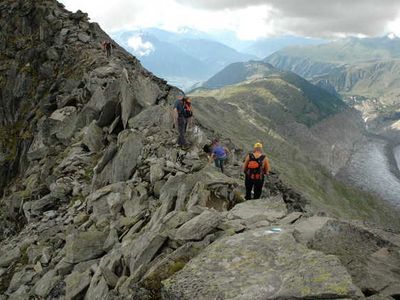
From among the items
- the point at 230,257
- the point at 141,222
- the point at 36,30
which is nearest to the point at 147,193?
the point at 141,222

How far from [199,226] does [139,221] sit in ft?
17.5

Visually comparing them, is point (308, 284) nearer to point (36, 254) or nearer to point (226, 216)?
point (226, 216)

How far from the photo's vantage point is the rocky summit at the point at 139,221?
10.8 metres

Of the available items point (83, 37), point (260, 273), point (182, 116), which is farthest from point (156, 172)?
point (83, 37)

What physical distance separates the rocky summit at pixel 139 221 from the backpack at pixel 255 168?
3.56ft

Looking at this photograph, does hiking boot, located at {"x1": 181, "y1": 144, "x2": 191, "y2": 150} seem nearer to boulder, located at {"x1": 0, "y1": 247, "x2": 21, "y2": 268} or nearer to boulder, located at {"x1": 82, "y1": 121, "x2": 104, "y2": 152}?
boulder, located at {"x1": 82, "y1": 121, "x2": 104, "y2": 152}

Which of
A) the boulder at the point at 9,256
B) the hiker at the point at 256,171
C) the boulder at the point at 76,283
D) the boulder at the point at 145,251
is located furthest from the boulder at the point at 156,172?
the boulder at the point at 9,256

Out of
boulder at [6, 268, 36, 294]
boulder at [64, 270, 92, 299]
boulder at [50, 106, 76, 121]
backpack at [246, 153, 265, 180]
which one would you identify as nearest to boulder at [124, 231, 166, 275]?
boulder at [64, 270, 92, 299]

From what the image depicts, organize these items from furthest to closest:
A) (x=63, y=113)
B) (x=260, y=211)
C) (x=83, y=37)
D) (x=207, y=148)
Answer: (x=83, y=37) → (x=63, y=113) → (x=207, y=148) → (x=260, y=211)

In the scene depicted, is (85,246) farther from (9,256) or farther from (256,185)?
(256,185)

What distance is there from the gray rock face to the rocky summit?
3cm

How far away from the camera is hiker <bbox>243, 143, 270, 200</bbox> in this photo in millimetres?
19656

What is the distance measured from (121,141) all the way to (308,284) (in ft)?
60.4

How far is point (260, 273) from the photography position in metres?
10.9
